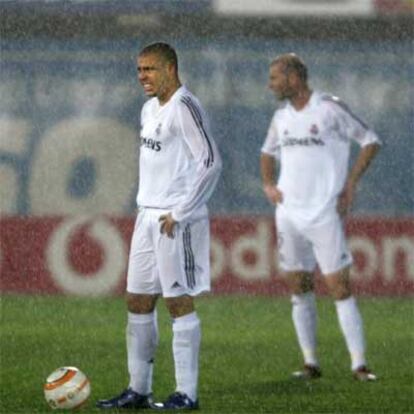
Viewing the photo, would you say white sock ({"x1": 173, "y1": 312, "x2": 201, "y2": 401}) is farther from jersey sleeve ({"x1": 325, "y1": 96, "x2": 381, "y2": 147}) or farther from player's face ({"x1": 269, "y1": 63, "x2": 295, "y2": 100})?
jersey sleeve ({"x1": 325, "y1": 96, "x2": 381, "y2": 147})

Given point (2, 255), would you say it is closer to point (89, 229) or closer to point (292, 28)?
point (89, 229)

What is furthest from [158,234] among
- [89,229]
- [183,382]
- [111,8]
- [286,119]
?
[111,8]

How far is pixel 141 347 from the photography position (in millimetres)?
10156

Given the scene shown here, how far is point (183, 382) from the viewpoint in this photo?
10008mm

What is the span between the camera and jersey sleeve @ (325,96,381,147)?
1238 centimetres

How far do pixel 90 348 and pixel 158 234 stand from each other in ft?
13.0

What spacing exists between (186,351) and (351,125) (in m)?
2.93

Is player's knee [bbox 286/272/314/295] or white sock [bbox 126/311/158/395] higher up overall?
player's knee [bbox 286/272/314/295]

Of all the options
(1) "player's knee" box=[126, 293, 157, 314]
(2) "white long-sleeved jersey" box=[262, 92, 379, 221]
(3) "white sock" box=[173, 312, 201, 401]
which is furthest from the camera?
(2) "white long-sleeved jersey" box=[262, 92, 379, 221]

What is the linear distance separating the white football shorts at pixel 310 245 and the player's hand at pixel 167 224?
2.42 metres

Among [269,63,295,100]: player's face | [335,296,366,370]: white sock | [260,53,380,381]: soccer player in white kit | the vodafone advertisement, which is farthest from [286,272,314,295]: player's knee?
the vodafone advertisement

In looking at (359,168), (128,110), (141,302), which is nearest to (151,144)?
(141,302)

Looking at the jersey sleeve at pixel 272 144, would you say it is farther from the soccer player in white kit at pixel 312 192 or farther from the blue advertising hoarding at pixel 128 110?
the blue advertising hoarding at pixel 128 110

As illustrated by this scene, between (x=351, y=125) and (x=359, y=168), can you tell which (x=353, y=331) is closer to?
(x=359, y=168)
